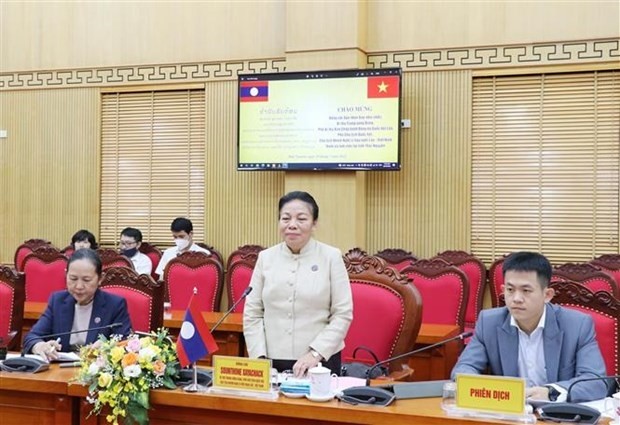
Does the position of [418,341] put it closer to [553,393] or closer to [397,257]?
[553,393]

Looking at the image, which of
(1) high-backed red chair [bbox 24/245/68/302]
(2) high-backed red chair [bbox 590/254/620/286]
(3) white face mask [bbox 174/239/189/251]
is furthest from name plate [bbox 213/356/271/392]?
(3) white face mask [bbox 174/239/189/251]

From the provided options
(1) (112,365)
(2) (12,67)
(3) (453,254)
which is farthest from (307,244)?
(2) (12,67)

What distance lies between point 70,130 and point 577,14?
5109 mm

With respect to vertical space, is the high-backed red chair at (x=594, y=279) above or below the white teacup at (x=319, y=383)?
above

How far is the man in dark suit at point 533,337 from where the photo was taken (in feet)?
7.33

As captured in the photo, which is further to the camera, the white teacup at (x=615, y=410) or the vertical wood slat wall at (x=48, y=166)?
the vertical wood slat wall at (x=48, y=166)

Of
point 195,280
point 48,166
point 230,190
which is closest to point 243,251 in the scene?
point 230,190

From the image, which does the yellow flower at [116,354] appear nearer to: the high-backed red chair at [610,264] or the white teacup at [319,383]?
the white teacup at [319,383]

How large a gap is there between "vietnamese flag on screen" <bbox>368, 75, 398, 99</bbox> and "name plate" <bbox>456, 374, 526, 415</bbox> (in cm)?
426

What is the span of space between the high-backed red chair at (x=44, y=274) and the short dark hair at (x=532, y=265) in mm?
3596

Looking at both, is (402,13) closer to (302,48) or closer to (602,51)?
(302,48)

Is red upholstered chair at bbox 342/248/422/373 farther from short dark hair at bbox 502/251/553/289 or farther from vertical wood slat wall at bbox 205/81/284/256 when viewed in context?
vertical wood slat wall at bbox 205/81/284/256

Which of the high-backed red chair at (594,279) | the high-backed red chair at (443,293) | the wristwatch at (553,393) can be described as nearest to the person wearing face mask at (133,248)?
the high-backed red chair at (443,293)

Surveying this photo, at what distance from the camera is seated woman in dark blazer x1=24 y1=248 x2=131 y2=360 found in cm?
286
